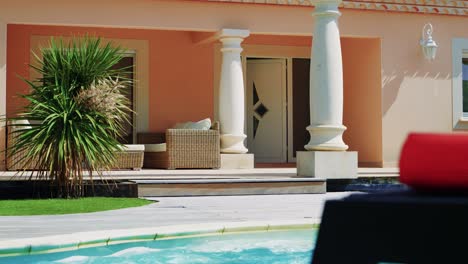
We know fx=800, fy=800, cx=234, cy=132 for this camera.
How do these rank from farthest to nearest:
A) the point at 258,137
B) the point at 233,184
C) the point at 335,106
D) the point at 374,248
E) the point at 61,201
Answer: the point at 258,137 → the point at 335,106 → the point at 233,184 → the point at 61,201 → the point at 374,248

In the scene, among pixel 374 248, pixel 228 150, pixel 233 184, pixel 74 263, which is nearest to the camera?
pixel 374 248

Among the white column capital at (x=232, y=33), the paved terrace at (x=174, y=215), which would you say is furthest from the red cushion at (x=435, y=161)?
the white column capital at (x=232, y=33)

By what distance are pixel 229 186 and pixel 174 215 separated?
302cm

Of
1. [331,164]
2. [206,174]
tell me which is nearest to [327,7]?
[331,164]

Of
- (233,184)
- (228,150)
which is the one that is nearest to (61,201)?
(233,184)

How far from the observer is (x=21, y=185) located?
9.38 metres

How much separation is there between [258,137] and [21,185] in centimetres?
694

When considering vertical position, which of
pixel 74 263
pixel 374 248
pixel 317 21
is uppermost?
pixel 317 21

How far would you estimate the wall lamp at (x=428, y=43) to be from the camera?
13828 mm

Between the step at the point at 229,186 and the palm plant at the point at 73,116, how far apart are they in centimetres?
110

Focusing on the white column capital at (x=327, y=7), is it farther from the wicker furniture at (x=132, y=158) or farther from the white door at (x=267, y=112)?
the white door at (x=267, y=112)

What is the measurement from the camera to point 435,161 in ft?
5.97

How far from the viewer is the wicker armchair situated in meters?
12.4

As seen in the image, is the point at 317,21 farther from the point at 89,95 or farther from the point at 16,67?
the point at 16,67
